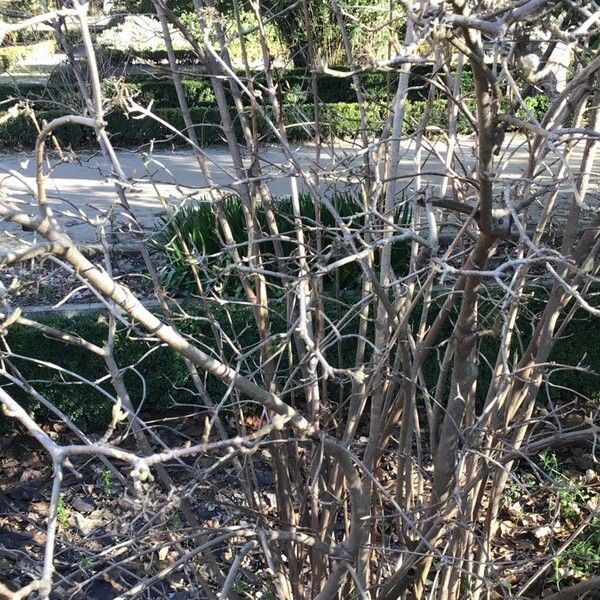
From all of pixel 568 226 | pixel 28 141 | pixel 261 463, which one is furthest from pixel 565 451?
pixel 28 141

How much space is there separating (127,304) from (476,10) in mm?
836

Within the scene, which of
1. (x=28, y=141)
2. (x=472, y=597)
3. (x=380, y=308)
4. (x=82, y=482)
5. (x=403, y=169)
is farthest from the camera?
(x=28, y=141)

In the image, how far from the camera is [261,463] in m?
3.87

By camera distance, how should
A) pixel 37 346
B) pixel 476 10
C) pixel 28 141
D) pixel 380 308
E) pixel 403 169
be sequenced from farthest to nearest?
pixel 28 141
pixel 403 169
pixel 37 346
pixel 380 308
pixel 476 10

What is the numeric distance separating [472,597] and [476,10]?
1.70m

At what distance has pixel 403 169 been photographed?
8820 mm

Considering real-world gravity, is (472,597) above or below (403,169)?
above

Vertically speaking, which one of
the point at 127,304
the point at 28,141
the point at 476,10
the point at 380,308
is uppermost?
the point at 476,10

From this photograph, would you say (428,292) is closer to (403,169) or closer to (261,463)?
(261,463)

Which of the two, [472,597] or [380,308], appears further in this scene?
[472,597]

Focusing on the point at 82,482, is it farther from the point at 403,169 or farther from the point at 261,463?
the point at 403,169

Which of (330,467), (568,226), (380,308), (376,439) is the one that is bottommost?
(330,467)

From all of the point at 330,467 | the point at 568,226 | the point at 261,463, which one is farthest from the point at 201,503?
the point at 568,226

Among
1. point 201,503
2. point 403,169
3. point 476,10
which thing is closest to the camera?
point 476,10
